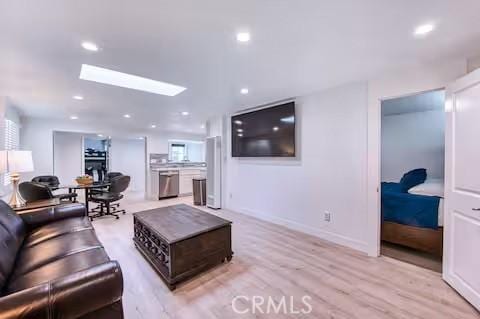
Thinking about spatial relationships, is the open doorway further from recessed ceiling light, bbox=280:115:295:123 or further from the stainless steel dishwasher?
the stainless steel dishwasher

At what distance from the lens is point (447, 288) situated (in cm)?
215

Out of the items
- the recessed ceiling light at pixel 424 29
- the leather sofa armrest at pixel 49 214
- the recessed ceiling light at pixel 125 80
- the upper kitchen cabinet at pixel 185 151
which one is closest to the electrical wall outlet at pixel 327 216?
the recessed ceiling light at pixel 424 29

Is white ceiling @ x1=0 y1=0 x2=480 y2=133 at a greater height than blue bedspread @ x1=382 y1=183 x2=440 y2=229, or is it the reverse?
white ceiling @ x1=0 y1=0 x2=480 y2=133

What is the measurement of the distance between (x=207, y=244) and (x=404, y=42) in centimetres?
→ 276

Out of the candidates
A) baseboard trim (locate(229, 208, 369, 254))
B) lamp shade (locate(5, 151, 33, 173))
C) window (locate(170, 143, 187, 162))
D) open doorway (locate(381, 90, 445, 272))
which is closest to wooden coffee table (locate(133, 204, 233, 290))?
lamp shade (locate(5, 151, 33, 173))

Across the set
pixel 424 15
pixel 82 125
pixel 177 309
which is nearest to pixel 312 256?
pixel 177 309

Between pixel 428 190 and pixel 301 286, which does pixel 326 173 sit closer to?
Result: pixel 428 190

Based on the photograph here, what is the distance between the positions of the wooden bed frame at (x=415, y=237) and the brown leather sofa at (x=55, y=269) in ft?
10.9

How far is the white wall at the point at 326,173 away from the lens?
305 cm

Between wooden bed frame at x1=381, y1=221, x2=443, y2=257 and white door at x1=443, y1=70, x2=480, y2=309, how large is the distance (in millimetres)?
517

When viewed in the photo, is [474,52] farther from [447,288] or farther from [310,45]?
[447,288]

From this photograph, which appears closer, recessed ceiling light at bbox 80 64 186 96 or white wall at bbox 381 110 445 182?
recessed ceiling light at bbox 80 64 186 96

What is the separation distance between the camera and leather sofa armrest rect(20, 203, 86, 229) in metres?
2.46

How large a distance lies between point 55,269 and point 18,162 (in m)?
1.88
